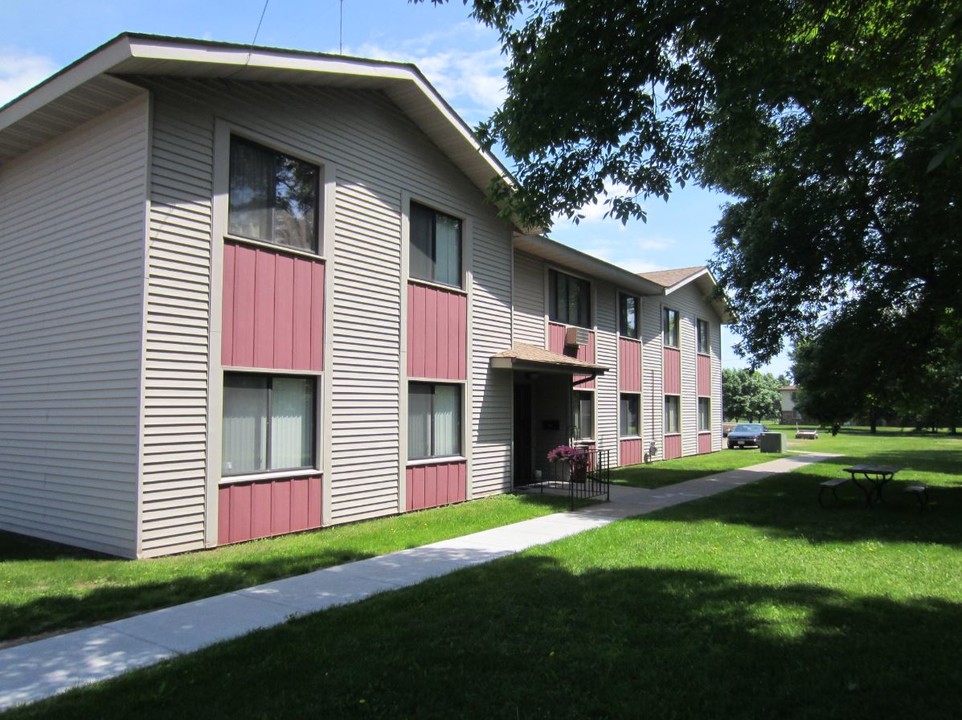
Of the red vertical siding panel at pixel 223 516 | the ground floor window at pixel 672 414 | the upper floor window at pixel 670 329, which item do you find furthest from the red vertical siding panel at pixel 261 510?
the upper floor window at pixel 670 329

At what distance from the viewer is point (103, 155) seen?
349 inches

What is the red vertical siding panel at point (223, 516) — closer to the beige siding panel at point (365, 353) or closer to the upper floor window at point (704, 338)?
the beige siding panel at point (365, 353)

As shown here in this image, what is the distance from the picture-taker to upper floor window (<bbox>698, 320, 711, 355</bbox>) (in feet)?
94.0

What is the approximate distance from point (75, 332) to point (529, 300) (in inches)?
390

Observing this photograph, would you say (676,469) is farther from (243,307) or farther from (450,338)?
(243,307)

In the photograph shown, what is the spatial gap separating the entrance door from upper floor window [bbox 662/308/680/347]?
9753 millimetres

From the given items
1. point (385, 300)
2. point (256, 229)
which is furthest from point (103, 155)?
point (385, 300)

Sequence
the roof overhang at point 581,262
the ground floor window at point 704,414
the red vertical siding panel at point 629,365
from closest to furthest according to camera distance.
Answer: the roof overhang at point 581,262 < the red vertical siding panel at point 629,365 < the ground floor window at point 704,414

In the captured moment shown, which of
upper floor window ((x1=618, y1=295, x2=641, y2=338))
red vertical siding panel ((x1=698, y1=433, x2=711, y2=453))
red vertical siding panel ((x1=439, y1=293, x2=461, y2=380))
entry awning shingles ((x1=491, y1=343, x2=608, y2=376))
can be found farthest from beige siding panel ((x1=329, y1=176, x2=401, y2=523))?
red vertical siding panel ((x1=698, y1=433, x2=711, y2=453))

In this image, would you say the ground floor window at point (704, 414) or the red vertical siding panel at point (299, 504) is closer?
the red vertical siding panel at point (299, 504)

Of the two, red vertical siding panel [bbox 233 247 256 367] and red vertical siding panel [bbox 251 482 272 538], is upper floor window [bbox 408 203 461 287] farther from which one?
red vertical siding panel [bbox 251 482 272 538]

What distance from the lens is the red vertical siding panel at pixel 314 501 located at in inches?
395

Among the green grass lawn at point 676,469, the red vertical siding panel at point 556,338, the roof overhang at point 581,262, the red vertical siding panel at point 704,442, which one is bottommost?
the green grass lawn at point 676,469

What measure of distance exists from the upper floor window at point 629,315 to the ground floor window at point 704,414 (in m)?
7.75
